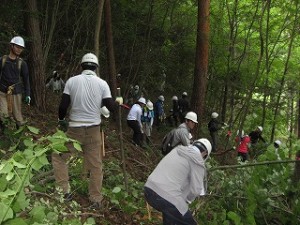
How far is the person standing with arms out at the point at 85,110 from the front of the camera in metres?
4.98

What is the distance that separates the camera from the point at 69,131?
5.09 meters

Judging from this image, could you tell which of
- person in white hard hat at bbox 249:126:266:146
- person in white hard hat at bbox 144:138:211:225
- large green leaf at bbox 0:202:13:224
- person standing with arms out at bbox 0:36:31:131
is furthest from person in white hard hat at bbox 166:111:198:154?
person in white hard hat at bbox 249:126:266:146

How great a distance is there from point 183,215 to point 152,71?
1547cm

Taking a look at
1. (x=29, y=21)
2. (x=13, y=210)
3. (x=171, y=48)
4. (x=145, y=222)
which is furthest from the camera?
(x=171, y=48)

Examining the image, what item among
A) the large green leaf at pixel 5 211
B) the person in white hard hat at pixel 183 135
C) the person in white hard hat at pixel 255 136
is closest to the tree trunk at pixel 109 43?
the person in white hard hat at pixel 255 136

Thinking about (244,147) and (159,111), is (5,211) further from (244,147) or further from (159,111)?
(159,111)

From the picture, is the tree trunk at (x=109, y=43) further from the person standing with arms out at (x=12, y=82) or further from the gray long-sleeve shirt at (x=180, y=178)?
the gray long-sleeve shirt at (x=180, y=178)

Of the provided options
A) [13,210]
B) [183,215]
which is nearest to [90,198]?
[183,215]

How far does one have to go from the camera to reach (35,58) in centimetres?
1027

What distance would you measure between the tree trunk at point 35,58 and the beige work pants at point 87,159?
18.5 ft

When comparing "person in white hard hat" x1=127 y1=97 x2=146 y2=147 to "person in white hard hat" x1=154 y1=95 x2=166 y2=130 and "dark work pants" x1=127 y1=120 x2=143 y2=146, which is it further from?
"person in white hard hat" x1=154 y1=95 x2=166 y2=130

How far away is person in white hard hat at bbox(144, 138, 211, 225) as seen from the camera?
13.9 ft

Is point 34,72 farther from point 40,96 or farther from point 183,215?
point 183,215

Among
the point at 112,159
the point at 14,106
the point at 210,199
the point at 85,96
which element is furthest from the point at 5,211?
the point at 112,159
